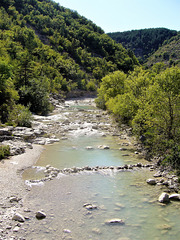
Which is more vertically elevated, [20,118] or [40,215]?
[20,118]

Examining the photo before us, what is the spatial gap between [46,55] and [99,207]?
96.2 meters

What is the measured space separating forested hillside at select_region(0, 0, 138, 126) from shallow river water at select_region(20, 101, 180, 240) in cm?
1425

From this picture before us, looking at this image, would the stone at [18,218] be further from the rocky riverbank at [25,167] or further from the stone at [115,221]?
the stone at [115,221]

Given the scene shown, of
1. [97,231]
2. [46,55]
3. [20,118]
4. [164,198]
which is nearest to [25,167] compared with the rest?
[97,231]

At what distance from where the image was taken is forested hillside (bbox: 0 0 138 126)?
41875mm

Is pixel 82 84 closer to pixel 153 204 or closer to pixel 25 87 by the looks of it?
pixel 25 87

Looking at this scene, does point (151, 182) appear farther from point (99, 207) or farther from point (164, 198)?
point (99, 207)

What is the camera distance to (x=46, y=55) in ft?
323

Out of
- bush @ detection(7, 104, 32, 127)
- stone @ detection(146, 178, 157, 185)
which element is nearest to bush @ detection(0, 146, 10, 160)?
bush @ detection(7, 104, 32, 127)

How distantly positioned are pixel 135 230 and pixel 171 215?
2.12 metres

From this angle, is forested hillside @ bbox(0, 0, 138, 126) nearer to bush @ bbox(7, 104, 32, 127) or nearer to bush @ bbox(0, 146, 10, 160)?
bush @ bbox(7, 104, 32, 127)

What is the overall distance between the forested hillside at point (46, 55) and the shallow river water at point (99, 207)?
14246mm

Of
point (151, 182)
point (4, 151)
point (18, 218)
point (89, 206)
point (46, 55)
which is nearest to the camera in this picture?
point (18, 218)

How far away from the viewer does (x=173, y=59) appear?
519ft
